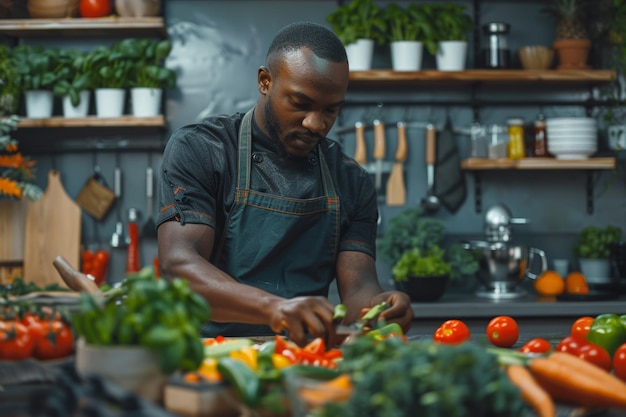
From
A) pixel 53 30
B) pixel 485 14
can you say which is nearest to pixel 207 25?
pixel 53 30

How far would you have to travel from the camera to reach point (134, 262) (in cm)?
429

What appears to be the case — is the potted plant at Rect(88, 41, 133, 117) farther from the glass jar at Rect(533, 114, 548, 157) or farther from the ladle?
the glass jar at Rect(533, 114, 548, 157)

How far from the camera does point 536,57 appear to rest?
14.4ft

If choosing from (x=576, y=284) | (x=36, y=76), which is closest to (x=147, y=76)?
(x=36, y=76)

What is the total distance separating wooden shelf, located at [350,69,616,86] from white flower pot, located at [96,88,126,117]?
3.67 feet

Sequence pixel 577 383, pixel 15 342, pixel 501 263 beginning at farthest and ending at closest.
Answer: pixel 501 263
pixel 15 342
pixel 577 383

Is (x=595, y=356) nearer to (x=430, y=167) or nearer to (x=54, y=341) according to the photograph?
(x=54, y=341)

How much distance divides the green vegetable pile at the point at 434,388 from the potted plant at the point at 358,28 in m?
3.21

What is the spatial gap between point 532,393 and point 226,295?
0.94 meters

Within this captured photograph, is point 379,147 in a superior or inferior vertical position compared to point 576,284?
superior

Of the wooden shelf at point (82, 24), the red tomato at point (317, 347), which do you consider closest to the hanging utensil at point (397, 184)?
the wooden shelf at point (82, 24)

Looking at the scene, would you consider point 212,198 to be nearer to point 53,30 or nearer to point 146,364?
point 146,364

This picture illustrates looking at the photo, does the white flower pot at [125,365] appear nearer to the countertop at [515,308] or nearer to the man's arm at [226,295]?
the man's arm at [226,295]

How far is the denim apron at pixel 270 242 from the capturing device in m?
2.45
